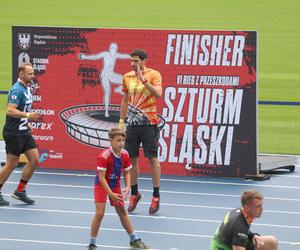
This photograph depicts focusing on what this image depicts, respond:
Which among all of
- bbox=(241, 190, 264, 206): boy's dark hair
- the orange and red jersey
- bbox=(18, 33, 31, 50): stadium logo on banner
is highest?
bbox=(18, 33, 31, 50): stadium logo on banner

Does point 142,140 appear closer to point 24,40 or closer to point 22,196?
point 22,196

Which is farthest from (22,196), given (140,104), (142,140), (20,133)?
(140,104)

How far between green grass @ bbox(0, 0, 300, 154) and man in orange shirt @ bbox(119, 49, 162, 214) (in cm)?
971

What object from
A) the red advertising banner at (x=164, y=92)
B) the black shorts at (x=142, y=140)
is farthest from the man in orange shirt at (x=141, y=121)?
the red advertising banner at (x=164, y=92)

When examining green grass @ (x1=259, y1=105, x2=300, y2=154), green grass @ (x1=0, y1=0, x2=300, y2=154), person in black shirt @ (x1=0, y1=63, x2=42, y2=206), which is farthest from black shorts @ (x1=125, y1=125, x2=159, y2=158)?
green grass @ (x1=0, y1=0, x2=300, y2=154)

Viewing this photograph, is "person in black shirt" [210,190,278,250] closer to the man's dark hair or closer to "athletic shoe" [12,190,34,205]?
the man's dark hair

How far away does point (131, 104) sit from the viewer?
1571 cm

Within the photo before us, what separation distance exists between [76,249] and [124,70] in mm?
5687

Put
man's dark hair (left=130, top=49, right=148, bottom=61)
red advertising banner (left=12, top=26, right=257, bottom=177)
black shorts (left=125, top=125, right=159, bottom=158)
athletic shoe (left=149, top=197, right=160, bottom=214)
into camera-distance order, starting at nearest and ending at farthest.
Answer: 1. man's dark hair (left=130, top=49, right=148, bottom=61)
2. athletic shoe (left=149, top=197, right=160, bottom=214)
3. black shorts (left=125, top=125, right=159, bottom=158)
4. red advertising banner (left=12, top=26, right=257, bottom=177)

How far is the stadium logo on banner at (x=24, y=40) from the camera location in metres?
18.6

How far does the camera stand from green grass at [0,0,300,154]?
3042 cm

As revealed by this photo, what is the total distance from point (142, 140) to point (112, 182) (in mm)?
2661

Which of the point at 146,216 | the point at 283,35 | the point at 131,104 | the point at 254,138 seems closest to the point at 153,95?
the point at 131,104

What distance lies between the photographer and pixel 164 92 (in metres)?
18.1
